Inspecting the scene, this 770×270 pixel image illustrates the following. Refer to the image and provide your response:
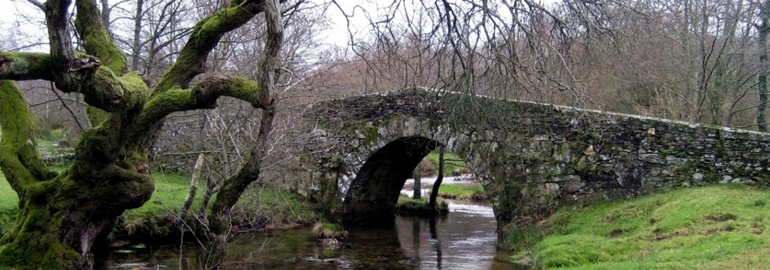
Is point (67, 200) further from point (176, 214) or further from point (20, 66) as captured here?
point (176, 214)

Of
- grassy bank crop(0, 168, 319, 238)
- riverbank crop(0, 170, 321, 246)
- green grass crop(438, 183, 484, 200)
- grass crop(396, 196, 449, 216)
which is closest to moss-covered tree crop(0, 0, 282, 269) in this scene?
riverbank crop(0, 170, 321, 246)

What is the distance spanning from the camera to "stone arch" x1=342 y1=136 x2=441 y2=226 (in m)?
16.8

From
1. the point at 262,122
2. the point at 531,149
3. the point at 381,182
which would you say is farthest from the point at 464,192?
the point at 262,122

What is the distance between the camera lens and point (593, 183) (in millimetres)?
12828

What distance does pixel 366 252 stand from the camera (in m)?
13.2

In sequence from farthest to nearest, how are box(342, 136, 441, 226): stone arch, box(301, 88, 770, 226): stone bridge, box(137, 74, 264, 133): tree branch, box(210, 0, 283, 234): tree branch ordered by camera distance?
box(342, 136, 441, 226): stone arch, box(301, 88, 770, 226): stone bridge, box(137, 74, 264, 133): tree branch, box(210, 0, 283, 234): tree branch

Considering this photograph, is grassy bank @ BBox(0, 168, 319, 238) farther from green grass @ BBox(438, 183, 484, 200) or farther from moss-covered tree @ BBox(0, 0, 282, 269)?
green grass @ BBox(438, 183, 484, 200)

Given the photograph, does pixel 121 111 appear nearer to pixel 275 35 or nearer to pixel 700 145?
pixel 275 35

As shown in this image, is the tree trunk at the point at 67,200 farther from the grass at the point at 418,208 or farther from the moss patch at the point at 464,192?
the moss patch at the point at 464,192

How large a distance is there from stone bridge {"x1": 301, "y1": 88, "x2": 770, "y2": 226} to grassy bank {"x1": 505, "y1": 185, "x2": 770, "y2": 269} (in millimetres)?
455

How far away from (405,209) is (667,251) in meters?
13.3

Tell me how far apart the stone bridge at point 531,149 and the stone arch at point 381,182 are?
53 millimetres

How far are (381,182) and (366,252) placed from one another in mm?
5186

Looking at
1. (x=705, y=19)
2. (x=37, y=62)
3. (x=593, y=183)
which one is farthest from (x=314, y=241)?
(x=705, y=19)
